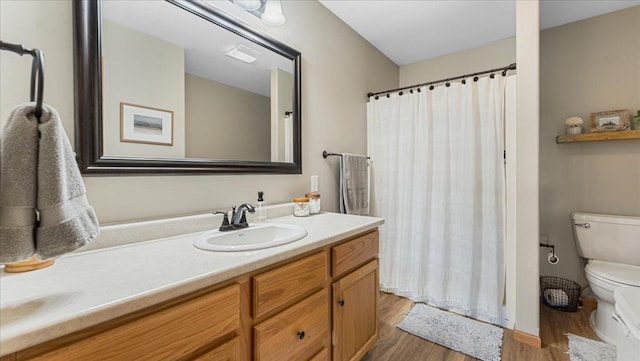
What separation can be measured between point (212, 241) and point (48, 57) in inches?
33.3

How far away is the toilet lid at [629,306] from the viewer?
106 cm

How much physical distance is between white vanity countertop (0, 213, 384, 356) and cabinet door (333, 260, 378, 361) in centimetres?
37

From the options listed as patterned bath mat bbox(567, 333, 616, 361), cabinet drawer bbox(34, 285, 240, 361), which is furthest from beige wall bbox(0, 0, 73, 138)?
patterned bath mat bbox(567, 333, 616, 361)

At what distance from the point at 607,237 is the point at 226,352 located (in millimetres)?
2695

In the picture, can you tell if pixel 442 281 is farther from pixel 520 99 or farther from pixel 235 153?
pixel 235 153

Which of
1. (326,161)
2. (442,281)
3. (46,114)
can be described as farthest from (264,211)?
(442,281)

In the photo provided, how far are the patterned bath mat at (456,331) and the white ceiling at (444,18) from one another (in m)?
2.38

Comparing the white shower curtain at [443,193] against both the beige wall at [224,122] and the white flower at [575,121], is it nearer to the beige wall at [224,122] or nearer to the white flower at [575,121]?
the white flower at [575,121]

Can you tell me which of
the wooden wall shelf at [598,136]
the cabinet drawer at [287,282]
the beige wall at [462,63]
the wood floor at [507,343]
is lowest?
the wood floor at [507,343]

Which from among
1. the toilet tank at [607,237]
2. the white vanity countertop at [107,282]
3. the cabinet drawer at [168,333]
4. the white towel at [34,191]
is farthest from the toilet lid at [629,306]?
the white towel at [34,191]

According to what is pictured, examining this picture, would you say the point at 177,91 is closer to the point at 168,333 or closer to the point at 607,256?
the point at 168,333

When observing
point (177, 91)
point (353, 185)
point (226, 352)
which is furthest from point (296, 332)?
point (353, 185)

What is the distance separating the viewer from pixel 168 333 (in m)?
0.66

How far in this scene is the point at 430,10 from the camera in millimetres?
2055
